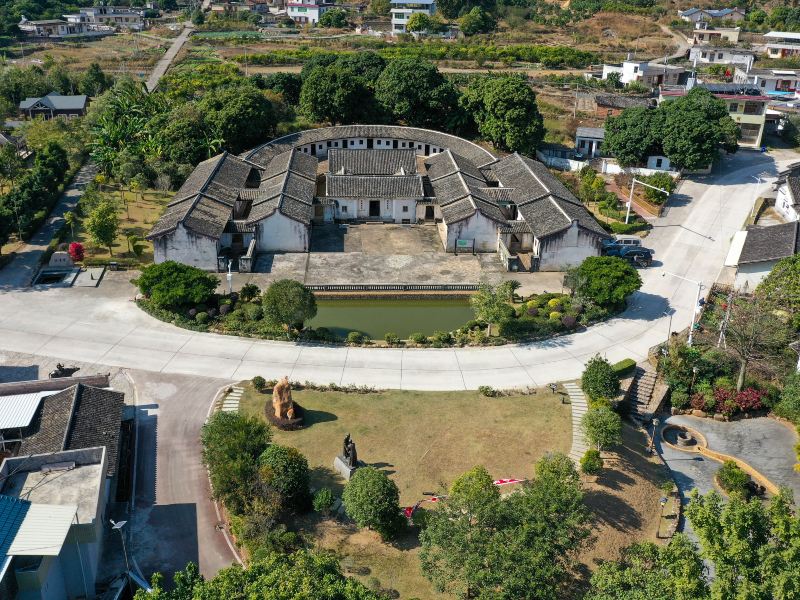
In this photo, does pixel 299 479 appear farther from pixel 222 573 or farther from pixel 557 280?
pixel 557 280

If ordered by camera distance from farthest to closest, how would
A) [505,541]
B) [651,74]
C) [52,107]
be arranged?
1. [651,74]
2. [52,107]
3. [505,541]

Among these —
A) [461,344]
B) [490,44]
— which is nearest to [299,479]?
[461,344]

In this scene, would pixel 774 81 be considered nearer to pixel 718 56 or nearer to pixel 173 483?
pixel 718 56

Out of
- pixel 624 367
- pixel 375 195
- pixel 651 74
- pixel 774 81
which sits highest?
pixel 651 74

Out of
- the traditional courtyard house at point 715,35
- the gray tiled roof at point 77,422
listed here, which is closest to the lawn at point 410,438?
the gray tiled roof at point 77,422

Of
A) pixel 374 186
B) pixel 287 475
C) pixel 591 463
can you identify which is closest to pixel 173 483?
pixel 287 475

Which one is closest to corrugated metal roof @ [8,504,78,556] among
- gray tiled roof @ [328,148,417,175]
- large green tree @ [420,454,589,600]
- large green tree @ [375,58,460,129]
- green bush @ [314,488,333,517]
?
green bush @ [314,488,333,517]
